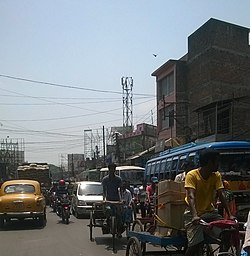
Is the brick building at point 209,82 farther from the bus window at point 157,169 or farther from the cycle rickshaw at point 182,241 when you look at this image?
the cycle rickshaw at point 182,241

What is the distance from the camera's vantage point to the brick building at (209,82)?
109 ft

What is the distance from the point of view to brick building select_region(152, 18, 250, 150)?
33344 millimetres

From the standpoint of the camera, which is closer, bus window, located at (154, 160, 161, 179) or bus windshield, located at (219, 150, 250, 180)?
bus windshield, located at (219, 150, 250, 180)

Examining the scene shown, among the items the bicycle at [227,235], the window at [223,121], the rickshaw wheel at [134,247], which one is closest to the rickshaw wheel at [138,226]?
the rickshaw wheel at [134,247]

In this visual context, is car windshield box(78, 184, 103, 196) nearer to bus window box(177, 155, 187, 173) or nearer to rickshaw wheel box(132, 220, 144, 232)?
bus window box(177, 155, 187, 173)

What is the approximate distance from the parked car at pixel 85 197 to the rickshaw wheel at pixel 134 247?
41.9 ft

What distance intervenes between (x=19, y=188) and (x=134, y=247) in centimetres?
1044

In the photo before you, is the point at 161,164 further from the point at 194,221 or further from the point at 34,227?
the point at 194,221

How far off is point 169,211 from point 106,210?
4.55 meters

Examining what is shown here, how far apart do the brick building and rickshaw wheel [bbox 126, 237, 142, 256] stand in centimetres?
2427

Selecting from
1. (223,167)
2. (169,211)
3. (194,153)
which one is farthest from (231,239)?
(194,153)

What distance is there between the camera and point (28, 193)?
1686 centimetres

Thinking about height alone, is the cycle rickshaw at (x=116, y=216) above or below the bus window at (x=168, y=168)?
below

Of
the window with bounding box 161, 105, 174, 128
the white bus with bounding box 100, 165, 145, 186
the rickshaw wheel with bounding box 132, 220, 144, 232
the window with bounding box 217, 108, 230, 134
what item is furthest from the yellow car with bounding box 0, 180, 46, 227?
the window with bounding box 161, 105, 174, 128
